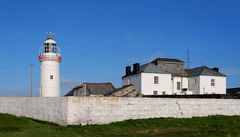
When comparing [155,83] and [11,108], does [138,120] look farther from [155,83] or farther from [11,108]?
[155,83]

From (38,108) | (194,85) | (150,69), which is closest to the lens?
(38,108)

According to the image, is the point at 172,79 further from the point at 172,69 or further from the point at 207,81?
the point at 207,81

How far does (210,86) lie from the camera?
5509 centimetres

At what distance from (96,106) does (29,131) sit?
5.30 m

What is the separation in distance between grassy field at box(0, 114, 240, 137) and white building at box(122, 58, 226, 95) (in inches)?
964

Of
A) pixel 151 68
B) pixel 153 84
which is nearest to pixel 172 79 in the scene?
pixel 153 84

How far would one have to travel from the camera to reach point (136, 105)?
27.4 m

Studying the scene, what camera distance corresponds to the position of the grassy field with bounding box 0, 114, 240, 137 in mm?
20812

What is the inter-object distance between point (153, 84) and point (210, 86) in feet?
25.8


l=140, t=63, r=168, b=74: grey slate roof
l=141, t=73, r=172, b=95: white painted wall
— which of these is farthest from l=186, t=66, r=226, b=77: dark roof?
l=140, t=63, r=168, b=74: grey slate roof

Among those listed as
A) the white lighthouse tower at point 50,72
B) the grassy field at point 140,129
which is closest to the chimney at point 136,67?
the white lighthouse tower at point 50,72

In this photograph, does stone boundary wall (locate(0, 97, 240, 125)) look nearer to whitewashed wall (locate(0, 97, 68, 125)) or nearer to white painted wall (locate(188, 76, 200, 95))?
whitewashed wall (locate(0, 97, 68, 125))

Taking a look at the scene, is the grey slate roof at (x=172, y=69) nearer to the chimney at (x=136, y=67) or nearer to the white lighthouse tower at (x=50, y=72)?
the chimney at (x=136, y=67)

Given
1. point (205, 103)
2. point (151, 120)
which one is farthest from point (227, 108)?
point (151, 120)
